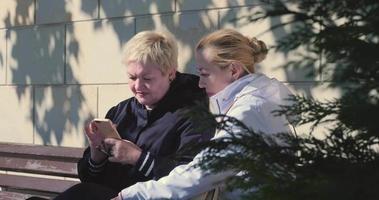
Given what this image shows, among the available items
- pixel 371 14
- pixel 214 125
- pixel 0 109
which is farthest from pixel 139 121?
pixel 0 109

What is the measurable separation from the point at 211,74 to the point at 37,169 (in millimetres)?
2230

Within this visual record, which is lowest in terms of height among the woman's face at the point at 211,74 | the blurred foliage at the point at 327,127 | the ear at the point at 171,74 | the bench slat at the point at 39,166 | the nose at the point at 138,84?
the bench slat at the point at 39,166

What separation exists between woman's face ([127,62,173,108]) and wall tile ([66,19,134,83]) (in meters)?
1.61

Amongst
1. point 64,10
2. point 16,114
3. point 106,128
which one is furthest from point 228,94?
point 16,114

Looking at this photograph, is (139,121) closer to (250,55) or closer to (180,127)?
(180,127)

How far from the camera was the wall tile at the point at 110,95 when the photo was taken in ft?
17.7

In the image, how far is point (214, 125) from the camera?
1.69 meters

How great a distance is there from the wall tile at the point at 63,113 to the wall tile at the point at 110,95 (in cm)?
6

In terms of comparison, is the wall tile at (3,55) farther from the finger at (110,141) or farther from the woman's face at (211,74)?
the woman's face at (211,74)

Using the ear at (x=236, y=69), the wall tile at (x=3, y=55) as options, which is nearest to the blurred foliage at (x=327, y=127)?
the ear at (x=236, y=69)

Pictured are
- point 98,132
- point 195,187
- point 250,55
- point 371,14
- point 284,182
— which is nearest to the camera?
point 371,14

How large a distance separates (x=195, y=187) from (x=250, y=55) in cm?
64

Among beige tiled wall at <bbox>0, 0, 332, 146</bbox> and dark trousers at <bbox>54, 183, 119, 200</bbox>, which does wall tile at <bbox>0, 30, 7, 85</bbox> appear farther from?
dark trousers at <bbox>54, 183, 119, 200</bbox>

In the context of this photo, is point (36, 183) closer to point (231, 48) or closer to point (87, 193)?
point (87, 193)
